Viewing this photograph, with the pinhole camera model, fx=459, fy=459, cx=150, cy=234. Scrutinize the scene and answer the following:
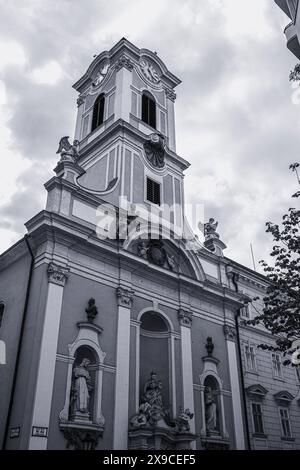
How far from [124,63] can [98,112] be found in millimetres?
3668

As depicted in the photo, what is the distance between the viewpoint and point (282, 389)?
27750 millimetres

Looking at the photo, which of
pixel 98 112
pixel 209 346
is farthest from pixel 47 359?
pixel 98 112

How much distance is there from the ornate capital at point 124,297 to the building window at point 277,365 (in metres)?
11.9

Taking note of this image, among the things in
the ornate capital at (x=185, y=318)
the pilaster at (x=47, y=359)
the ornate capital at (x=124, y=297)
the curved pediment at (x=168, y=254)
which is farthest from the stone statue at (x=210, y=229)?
the pilaster at (x=47, y=359)

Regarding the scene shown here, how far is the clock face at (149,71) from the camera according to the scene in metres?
32.6

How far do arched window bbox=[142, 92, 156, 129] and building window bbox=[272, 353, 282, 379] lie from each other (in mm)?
16951

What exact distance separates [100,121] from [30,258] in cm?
1332

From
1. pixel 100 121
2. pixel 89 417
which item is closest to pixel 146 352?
pixel 89 417

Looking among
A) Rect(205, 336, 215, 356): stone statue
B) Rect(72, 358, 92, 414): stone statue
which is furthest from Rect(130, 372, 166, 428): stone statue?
Rect(205, 336, 215, 356): stone statue

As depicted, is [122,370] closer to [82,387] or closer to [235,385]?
[82,387]

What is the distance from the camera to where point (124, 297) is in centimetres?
2155

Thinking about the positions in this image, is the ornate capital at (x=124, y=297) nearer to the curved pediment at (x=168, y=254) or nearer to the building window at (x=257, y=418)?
the curved pediment at (x=168, y=254)

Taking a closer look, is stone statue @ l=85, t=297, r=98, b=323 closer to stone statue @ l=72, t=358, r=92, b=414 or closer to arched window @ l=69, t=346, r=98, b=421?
arched window @ l=69, t=346, r=98, b=421
